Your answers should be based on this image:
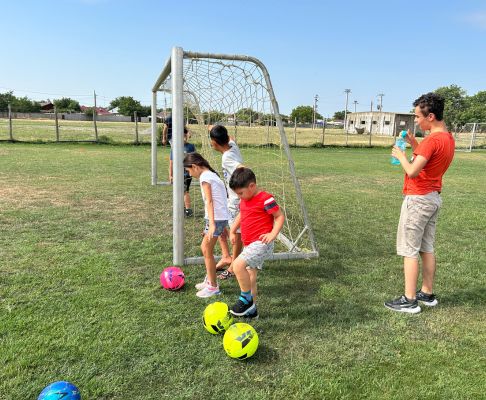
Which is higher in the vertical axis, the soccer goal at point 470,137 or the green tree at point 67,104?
the green tree at point 67,104

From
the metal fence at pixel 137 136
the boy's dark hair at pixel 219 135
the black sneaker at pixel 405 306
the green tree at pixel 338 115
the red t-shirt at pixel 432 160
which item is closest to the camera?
the red t-shirt at pixel 432 160

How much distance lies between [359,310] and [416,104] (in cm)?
199

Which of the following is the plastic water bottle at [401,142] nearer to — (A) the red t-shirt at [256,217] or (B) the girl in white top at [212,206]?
(A) the red t-shirt at [256,217]

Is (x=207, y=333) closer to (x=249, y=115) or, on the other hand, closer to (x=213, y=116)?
(x=249, y=115)

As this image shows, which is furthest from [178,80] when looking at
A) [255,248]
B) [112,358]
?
[112,358]

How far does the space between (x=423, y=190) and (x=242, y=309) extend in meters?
1.96

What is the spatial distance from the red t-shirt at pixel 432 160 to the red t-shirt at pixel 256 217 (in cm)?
133

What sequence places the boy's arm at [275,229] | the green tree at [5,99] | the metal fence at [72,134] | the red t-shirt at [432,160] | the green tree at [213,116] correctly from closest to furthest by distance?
the boy's arm at [275,229] < the red t-shirt at [432,160] < the green tree at [213,116] < the metal fence at [72,134] < the green tree at [5,99]

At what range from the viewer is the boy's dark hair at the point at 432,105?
3436 mm

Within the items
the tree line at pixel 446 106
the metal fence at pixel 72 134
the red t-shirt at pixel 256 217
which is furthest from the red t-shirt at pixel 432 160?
the tree line at pixel 446 106

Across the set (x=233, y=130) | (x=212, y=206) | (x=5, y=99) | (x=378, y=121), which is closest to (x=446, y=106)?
(x=378, y=121)

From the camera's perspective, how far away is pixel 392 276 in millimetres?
4594

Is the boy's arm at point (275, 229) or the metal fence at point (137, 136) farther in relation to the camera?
the metal fence at point (137, 136)

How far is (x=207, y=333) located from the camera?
10.6ft
